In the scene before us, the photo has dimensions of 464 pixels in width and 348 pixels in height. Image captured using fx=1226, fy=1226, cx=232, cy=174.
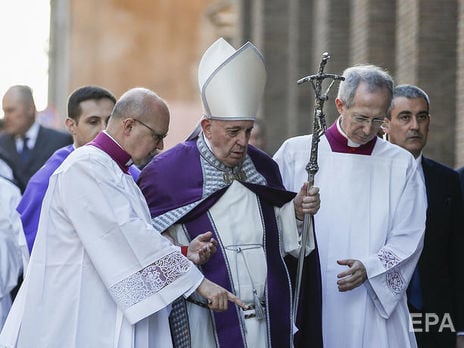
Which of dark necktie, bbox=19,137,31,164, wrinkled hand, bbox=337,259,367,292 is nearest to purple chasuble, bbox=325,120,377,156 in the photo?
wrinkled hand, bbox=337,259,367,292

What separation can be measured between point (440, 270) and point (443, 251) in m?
0.12

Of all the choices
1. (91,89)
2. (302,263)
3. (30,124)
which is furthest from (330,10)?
(302,263)

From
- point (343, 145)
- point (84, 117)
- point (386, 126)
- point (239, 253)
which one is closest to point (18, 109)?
point (84, 117)

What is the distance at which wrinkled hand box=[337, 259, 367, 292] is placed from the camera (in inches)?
253

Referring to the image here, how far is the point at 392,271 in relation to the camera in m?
6.66

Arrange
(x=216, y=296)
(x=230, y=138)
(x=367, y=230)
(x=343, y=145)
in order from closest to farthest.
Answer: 1. (x=216, y=296)
2. (x=230, y=138)
3. (x=367, y=230)
4. (x=343, y=145)

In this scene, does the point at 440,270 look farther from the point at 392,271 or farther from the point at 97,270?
the point at 97,270

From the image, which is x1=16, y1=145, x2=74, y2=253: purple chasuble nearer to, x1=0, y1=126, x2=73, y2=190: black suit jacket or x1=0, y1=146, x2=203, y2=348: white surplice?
x1=0, y1=146, x2=203, y2=348: white surplice

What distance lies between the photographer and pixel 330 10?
14.6m

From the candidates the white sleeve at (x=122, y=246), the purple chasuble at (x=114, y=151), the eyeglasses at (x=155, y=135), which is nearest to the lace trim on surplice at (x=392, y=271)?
the white sleeve at (x=122, y=246)

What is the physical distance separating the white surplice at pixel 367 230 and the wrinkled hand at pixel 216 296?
1128mm

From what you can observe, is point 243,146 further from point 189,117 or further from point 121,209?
point 189,117

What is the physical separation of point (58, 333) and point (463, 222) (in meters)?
2.83

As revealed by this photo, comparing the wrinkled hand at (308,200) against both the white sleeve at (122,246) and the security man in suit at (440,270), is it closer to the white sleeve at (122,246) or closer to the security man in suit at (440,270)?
the white sleeve at (122,246)
